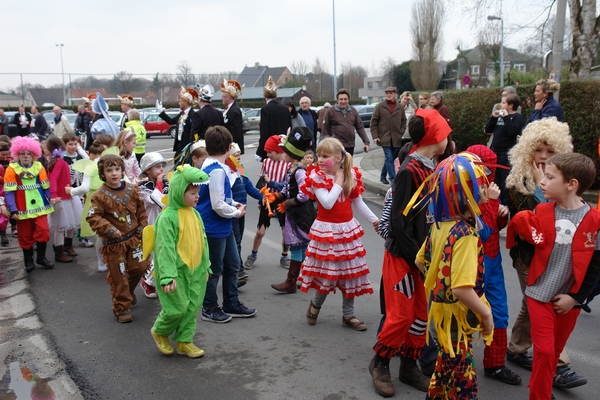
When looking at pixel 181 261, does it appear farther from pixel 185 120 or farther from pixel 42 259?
pixel 185 120

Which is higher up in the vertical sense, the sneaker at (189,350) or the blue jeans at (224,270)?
the blue jeans at (224,270)

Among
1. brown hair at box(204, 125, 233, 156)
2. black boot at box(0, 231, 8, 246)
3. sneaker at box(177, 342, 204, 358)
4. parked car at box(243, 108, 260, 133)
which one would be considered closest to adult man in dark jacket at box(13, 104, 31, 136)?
parked car at box(243, 108, 260, 133)

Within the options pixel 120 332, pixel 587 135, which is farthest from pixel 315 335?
pixel 587 135

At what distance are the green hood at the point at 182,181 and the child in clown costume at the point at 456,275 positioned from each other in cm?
197

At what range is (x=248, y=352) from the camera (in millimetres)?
4484

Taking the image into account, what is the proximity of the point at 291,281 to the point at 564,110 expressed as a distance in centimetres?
751

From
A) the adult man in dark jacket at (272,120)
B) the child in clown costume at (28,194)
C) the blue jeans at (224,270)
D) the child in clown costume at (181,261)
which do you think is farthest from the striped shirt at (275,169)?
the child in clown costume at (28,194)

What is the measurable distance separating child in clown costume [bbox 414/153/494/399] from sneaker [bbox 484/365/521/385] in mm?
1053

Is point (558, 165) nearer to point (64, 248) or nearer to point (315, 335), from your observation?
point (315, 335)

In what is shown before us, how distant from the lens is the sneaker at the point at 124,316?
5180 millimetres

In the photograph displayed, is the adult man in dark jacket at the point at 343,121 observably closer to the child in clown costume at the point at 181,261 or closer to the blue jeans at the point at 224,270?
the blue jeans at the point at 224,270

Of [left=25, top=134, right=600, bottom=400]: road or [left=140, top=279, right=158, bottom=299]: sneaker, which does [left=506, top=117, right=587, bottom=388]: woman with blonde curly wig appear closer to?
[left=25, top=134, right=600, bottom=400]: road

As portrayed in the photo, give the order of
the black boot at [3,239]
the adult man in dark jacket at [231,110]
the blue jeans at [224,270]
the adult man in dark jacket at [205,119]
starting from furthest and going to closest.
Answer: the adult man in dark jacket at [231,110] → the adult man in dark jacket at [205,119] → the black boot at [3,239] → the blue jeans at [224,270]

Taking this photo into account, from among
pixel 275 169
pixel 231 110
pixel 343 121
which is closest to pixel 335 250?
pixel 275 169
